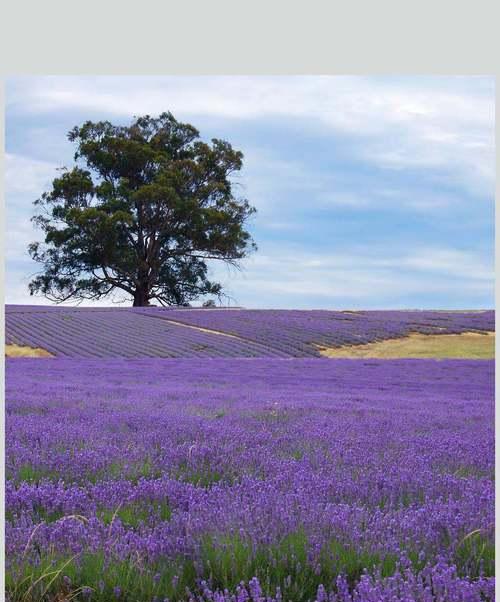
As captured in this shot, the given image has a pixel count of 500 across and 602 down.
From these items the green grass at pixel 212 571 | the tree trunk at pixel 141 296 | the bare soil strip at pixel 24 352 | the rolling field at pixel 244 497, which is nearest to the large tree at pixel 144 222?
the tree trunk at pixel 141 296

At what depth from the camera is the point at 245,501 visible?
2.74 meters

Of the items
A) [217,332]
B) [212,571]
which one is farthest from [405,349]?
[212,571]

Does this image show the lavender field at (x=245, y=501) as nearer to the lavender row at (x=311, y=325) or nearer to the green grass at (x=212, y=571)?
the green grass at (x=212, y=571)

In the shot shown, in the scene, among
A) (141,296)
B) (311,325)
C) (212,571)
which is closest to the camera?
(212,571)

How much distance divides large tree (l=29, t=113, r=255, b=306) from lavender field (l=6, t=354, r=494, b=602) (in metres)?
14.1

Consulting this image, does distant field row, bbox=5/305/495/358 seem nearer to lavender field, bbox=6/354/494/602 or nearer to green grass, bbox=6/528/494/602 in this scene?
lavender field, bbox=6/354/494/602

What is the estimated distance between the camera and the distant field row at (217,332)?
14406 mm

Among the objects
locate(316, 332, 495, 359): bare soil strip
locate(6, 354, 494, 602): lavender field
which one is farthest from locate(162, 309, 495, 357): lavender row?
locate(6, 354, 494, 602): lavender field

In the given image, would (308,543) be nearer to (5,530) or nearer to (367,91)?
(5,530)

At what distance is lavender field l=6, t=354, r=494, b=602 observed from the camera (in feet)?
7.22

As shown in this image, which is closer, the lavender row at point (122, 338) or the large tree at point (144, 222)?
the lavender row at point (122, 338)

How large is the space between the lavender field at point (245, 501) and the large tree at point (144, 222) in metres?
14.1

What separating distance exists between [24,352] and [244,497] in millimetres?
12206

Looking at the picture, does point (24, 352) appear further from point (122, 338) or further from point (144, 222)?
point (144, 222)
